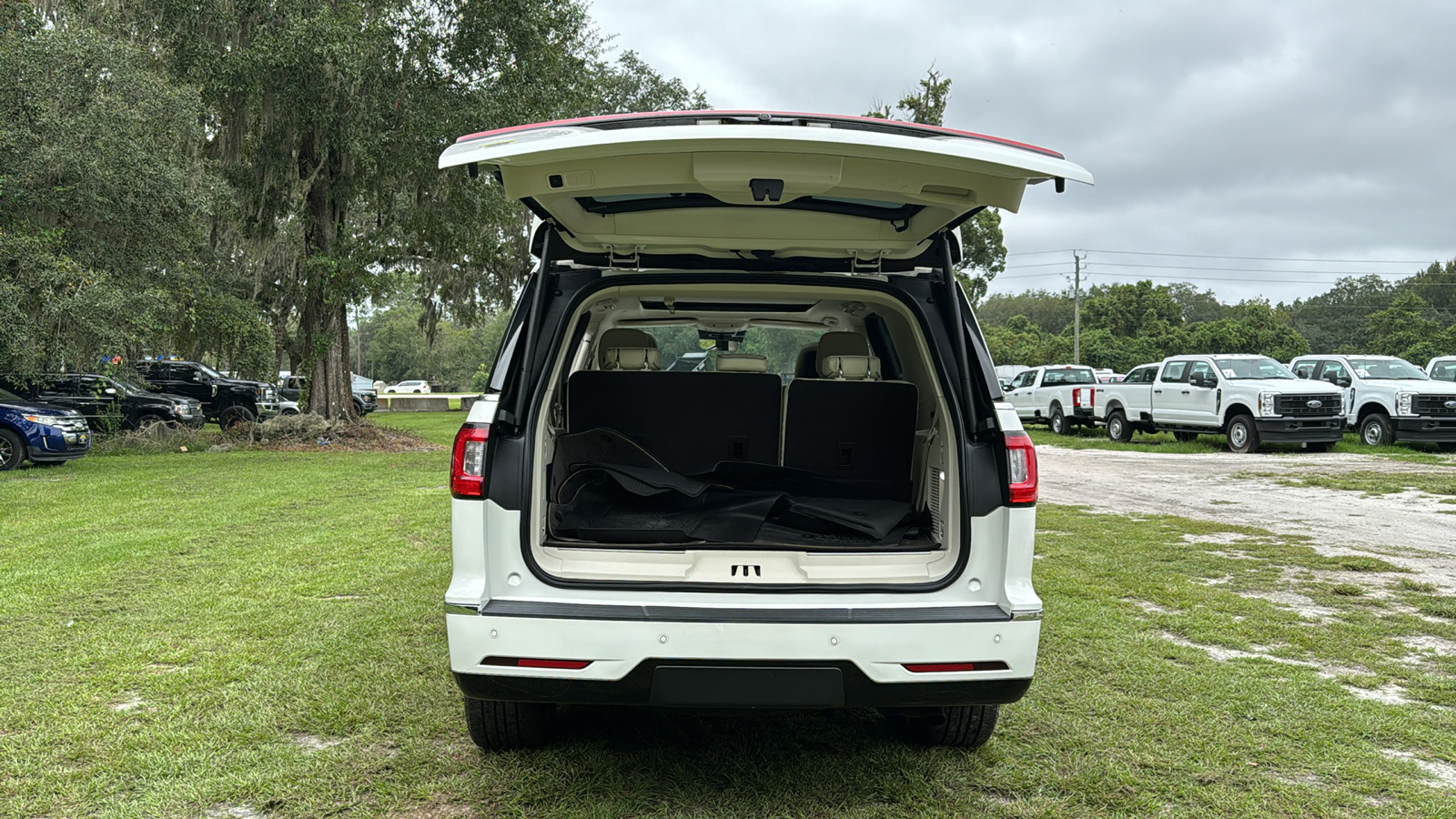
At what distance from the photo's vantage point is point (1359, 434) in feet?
61.5

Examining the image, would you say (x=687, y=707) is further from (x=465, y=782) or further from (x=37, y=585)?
(x=37, y=585)

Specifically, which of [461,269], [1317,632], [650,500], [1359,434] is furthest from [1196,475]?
[461,269]

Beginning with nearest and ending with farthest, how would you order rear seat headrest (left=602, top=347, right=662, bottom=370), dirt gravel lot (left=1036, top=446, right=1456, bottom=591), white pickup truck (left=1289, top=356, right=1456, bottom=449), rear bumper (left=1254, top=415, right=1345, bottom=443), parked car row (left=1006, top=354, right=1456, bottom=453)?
1. rear seat headrest (left=602, top=347, right=662, bottom=370)
2. dirt gravel lot (left=1036, top=446, right=1456, bottom=591)
3. rear bumper (left=1254, top=415, right=1345, bottom=443)
4. parked car row (left=1006, top=354, right=1456, bottom=453)
5. white pickup truck (left=1289, top=356, right=1456, bottom=449)

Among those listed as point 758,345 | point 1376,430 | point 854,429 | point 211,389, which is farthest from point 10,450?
point 1376,430

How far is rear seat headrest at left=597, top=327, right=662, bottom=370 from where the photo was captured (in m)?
4.47

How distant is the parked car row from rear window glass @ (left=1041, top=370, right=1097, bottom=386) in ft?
10.8

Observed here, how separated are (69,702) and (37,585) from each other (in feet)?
8.98

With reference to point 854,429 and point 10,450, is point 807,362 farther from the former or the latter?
point 10,450

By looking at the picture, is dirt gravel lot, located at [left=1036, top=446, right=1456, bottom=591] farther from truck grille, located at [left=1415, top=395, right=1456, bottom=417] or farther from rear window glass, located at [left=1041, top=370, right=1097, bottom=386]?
rear window glass, located at [left=1041, top=370, right=1097, bottom=386]

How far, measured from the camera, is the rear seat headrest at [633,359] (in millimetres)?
4371

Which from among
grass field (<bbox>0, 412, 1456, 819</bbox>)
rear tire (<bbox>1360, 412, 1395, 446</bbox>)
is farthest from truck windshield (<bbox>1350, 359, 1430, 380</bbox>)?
grass field (<bbox>0, 412, 1456, 819</bbox>)

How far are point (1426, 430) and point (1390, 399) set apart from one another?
78 cm

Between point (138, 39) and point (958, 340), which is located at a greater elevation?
point (138, 39)

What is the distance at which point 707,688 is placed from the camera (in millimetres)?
2783
